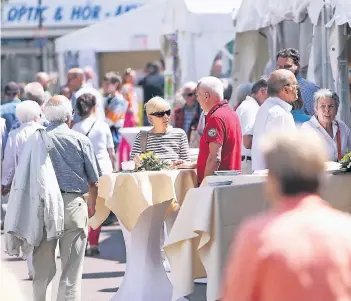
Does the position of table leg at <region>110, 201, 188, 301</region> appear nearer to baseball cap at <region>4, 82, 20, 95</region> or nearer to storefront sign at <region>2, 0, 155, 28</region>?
baseball cap at <region>4, 82, 20, 95</region>

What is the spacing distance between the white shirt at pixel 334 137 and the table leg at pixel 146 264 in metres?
1.50

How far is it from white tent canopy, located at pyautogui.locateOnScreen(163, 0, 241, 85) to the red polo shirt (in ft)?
27.5

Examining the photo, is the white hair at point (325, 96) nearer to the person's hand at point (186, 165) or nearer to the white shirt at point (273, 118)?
the white shirt at point (273, 118)

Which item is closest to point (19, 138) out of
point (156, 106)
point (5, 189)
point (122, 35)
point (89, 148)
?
point (5, 189)

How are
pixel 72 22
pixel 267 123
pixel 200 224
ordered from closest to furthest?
1. pixel 200 224
2. pixel 267 123
3. pixel 72 22

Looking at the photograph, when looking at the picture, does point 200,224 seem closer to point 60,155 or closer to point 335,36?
point 60,155

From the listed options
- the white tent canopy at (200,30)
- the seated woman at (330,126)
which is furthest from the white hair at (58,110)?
the white tent canopy at (200,30)

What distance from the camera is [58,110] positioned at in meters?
8.68

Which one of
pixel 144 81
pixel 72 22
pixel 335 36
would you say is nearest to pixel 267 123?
pixel 335 36

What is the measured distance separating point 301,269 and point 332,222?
0.24 meters

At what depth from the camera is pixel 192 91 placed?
1492 centimetres

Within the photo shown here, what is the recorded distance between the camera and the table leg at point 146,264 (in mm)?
9336

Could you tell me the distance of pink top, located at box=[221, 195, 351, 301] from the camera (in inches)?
162

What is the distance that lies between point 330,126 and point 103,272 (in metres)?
2.95
